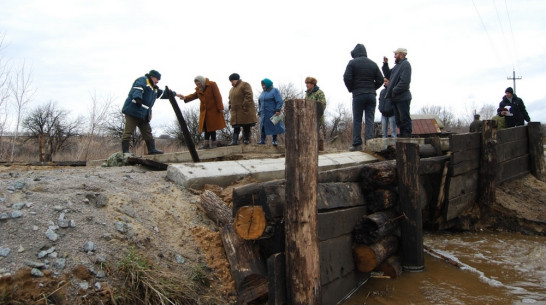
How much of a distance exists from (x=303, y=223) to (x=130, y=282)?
1.39 metres

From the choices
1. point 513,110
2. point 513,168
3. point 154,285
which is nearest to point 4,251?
point 154,285

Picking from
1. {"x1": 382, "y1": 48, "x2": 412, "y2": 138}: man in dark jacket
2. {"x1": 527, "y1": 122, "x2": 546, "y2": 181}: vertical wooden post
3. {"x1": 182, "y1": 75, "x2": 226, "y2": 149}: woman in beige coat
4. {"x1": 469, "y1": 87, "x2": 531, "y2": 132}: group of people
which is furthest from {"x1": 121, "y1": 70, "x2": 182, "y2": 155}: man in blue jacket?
{"x1": 469, "y1": 87, "x2": 531, "y2": 132}: group of people

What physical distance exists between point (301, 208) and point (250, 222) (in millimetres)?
476

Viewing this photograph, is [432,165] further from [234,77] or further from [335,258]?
[234,77]

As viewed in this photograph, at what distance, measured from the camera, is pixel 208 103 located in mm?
9414

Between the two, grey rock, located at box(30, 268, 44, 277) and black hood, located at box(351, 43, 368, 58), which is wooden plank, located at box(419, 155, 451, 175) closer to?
black hood, located at box(351, 43, 368, 58)

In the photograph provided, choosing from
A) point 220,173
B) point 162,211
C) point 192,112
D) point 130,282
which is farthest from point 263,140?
point 192,112

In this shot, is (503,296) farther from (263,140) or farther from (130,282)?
(263,140)

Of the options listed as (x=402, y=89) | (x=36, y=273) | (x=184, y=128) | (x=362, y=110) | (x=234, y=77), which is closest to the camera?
(x=36, y=273)

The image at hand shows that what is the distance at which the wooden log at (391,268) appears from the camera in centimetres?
464

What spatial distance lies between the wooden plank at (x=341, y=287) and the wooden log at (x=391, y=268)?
1.04ft

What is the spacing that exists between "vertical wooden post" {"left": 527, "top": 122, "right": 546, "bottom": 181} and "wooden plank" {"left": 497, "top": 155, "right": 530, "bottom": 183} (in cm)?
13

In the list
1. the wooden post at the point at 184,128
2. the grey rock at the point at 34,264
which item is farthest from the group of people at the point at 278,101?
the grey rock at the point at 34,264

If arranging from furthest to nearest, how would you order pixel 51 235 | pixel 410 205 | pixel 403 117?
pixel 403 117 → pixel 410 205 → pixel 51 235
